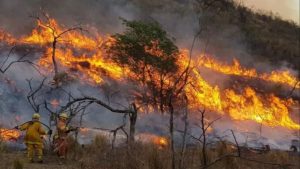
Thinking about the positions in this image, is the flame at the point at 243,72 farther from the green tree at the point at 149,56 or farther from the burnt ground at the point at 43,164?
the burnt ground at the point at 43,164

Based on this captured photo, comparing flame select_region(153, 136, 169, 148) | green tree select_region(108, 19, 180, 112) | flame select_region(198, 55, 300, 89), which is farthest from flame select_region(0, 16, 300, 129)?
flame select_region(153, 136, 169, 148)

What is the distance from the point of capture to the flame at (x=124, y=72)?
2580 centimetres

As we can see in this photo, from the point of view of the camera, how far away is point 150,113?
2439 cm

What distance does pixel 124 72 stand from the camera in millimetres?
26156

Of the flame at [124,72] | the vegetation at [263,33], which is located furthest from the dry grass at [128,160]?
the vegetation at [263,33]

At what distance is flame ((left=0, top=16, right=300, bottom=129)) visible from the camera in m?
25.8

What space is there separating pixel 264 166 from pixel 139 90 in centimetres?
1266

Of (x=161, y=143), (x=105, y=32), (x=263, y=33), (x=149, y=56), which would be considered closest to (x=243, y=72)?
(x=263, y=33)

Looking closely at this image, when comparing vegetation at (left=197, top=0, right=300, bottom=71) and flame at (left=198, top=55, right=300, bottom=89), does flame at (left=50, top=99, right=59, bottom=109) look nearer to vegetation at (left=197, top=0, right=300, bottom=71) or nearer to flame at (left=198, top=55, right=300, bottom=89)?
flame at (left=198, top=55, right=300, bottom=89)

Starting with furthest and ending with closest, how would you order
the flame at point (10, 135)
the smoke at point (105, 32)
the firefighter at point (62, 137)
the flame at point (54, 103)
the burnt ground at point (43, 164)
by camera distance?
the smoke at point (105, 32)
the flame at point (54, 103)
the flame at point (10, 135)
the firefighter at point (62, 137)
the burnt ground at point (43, 164)

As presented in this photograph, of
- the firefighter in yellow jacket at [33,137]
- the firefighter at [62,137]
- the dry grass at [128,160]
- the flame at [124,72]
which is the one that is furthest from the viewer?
the flame at [124,72]

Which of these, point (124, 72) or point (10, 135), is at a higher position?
point (124, 72)

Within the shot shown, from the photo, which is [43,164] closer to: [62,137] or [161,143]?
[62,137]

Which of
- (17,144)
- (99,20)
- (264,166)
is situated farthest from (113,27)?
(264,166)
